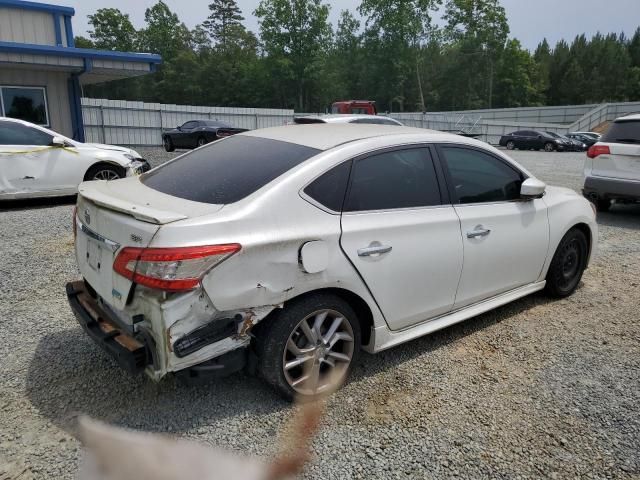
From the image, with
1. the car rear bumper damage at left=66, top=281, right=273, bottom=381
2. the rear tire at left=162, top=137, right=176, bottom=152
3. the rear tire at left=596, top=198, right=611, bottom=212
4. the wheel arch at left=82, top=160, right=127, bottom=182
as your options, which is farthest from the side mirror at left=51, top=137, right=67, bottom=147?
the rear tire at left=162, top=137, right=176, bottom=152

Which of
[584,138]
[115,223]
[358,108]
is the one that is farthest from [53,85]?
[584,138]

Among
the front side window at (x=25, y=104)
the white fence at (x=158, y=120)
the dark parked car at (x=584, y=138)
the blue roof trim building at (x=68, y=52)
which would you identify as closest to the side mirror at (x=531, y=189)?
the blue roof trim building at (x=68, y=52)

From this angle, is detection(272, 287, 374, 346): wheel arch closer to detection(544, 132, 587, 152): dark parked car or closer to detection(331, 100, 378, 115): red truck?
detection(331, 100, 378, 115): red truck

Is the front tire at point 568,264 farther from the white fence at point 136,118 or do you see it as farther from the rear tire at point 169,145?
the white fence at point 136,118

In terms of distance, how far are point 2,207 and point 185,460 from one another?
7.61m

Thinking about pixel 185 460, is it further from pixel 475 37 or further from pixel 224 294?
pixel 475 37

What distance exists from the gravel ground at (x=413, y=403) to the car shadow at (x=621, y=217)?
4.42m

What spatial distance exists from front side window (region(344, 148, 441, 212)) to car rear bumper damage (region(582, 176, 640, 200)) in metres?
5.86

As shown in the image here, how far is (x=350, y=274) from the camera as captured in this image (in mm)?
2824

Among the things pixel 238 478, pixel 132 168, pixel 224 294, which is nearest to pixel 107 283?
pixel 224 294

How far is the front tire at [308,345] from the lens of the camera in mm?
2656

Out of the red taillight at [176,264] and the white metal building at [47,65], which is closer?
the red taillight at [176,264]

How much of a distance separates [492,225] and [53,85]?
45.7 ft

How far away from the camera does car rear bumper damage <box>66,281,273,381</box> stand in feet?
7.79
